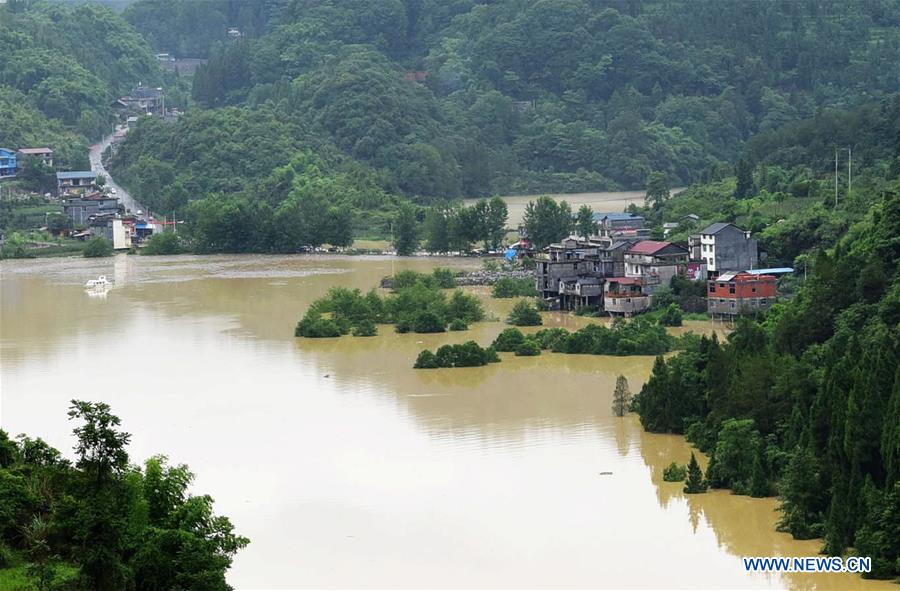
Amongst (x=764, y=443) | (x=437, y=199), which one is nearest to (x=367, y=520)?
(x=764, y=443)

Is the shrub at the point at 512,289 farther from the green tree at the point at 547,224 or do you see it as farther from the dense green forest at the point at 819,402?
the dense green forest at the point at 819,402

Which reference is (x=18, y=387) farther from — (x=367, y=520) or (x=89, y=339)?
(x=367, y=520)

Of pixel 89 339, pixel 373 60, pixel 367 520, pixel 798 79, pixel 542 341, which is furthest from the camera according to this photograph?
pixel 798 79

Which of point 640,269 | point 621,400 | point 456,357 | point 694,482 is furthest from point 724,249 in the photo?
point 694,482

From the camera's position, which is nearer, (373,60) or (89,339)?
(89,339)

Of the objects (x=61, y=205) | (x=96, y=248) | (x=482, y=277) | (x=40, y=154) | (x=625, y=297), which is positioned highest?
(x=40, y=154)

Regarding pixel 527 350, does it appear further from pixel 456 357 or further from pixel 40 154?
pixel 40 154
